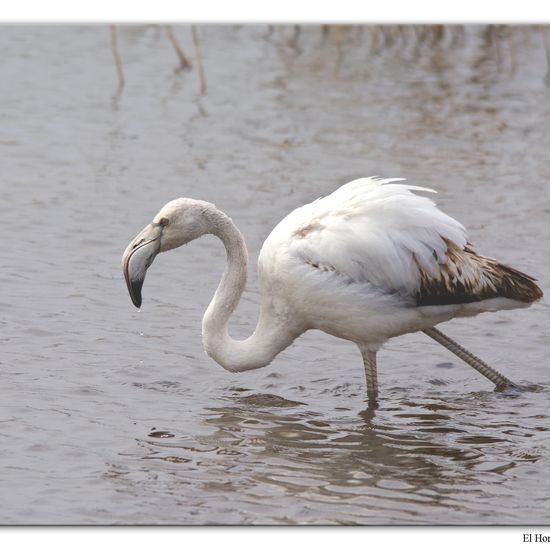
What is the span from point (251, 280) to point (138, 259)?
250cm

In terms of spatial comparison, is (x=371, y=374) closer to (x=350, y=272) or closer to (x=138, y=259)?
(x=350, y=272)

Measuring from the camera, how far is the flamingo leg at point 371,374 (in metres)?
7.31

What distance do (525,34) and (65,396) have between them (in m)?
9.43

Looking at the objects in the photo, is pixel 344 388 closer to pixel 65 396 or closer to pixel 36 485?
pixel 65 396

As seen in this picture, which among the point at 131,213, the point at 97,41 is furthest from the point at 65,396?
the point at 97,41

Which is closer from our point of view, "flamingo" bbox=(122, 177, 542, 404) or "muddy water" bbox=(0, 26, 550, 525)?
"muddy water" bbox=(0, 26, 550, 525)

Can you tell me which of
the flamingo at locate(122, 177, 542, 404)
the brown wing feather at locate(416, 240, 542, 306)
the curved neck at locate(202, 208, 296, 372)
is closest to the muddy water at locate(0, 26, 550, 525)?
the curved neck at locate(202, 208, 296, 372)

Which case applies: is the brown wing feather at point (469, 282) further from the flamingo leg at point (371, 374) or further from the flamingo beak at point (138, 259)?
the flamingo beak at point (138, 259)

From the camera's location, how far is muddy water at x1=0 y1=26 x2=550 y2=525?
6.24 m

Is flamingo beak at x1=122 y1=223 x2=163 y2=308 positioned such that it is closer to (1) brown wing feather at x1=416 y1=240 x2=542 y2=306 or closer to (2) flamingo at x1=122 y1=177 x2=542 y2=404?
(2) flamingo at x1=122 y1=177 x2=542 y2=404

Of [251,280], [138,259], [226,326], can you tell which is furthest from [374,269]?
[251,280]

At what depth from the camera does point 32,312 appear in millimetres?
8547

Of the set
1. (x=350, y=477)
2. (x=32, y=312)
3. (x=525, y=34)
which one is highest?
(x=525, y=34)

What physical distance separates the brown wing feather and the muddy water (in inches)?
27.1
